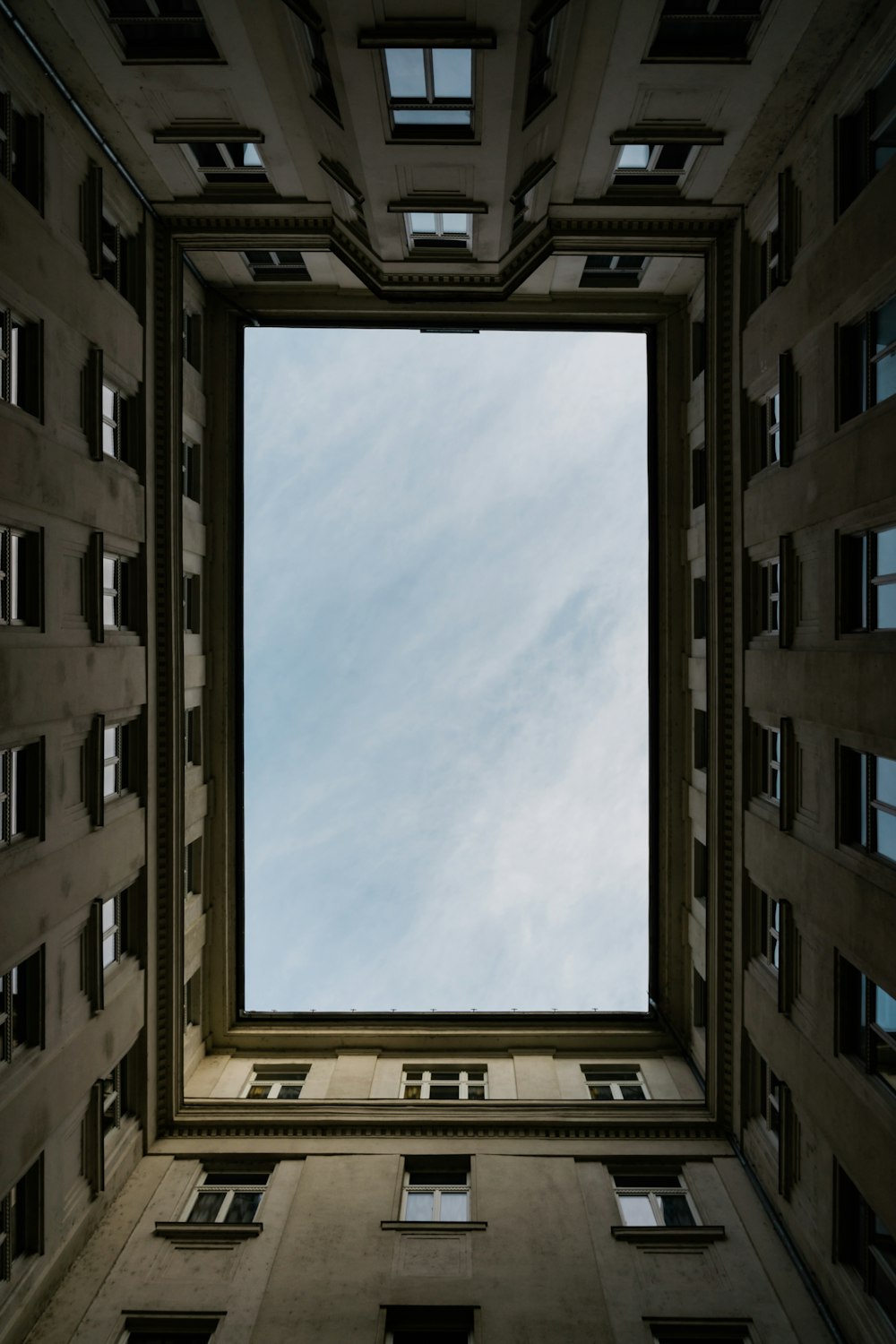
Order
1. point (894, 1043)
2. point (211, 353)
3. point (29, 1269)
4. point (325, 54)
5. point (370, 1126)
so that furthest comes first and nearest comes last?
1. point (211, 353)
2. point (370, 1126)
3. point (325, 54)
4. point (29, 1269)
5. point (894, 1043)

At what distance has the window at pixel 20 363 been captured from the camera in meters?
13.7

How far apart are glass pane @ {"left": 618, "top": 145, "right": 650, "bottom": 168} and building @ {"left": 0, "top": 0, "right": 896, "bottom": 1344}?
0.06 meters

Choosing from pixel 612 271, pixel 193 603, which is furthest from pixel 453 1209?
pixel 612 271

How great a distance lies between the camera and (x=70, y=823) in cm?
1580

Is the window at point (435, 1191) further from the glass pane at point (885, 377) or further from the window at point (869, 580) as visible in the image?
the glass pane at point (885, 377)

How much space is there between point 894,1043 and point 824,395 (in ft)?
35.1

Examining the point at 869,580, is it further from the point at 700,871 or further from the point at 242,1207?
the point at 242,1207

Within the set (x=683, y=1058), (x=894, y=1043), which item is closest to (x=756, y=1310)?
(x=894, y=1043)

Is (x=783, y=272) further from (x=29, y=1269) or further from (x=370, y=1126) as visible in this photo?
(x=29, y=1269)

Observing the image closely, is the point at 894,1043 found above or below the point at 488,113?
below

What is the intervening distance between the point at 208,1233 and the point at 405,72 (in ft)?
72.5

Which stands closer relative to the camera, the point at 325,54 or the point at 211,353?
the point at 325,54

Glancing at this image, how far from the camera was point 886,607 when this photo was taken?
508 inches

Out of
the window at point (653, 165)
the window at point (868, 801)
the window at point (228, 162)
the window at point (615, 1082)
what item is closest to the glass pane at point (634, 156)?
the window at point (653, 165)
